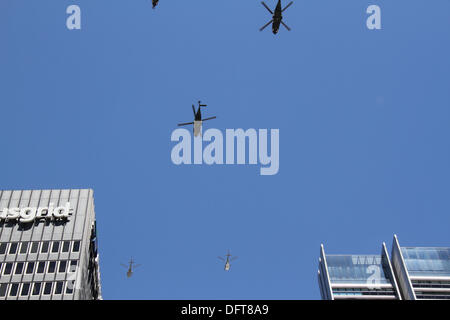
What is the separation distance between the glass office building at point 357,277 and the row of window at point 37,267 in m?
68.3

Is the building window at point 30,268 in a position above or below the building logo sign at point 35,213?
below

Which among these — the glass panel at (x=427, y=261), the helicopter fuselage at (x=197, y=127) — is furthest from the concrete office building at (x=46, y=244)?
the glass panel at (x=427, y=261)

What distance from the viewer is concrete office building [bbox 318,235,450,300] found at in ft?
331

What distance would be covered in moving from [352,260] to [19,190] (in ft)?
298

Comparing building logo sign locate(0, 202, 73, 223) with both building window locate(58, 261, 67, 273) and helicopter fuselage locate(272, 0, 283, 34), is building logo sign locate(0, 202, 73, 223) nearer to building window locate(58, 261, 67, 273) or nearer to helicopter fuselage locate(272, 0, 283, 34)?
building window locate(58, 261, 67, 273)

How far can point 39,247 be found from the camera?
67.5 metres

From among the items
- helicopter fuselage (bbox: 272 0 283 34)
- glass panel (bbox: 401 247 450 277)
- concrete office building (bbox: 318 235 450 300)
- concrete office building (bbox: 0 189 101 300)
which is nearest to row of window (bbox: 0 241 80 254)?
concrete office building (bbox: 0 189 101 300)

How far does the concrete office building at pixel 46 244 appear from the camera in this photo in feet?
206

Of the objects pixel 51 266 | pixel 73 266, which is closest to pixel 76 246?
pixel 73 266

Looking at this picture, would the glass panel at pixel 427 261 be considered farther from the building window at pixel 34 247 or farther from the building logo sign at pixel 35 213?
the building window at pixel 34 247
